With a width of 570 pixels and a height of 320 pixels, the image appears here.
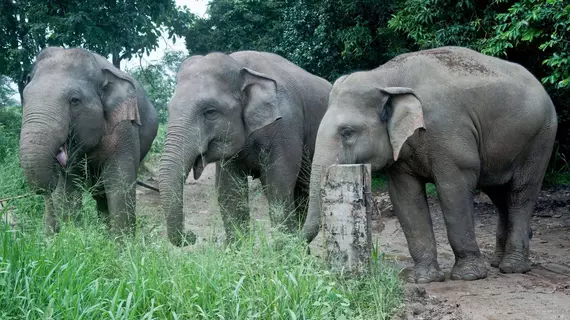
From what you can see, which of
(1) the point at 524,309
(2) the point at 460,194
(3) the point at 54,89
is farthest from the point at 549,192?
(3) the point at 54,89

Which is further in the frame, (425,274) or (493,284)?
(425,274)

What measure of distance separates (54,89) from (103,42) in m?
6.07

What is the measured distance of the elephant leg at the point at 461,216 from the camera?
18.4ft

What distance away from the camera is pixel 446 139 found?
5570 millimetres

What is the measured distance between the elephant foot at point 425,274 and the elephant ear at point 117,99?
2967 mm

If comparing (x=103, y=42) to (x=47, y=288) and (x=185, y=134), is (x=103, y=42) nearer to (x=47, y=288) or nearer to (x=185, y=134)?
(x=185, y=134)

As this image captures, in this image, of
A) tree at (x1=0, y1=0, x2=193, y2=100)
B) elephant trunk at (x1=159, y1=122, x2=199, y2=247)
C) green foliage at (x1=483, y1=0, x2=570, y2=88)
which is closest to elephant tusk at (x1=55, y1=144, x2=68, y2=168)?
elephant trunk at (x1=159, y1=122, x2=199, y2=247)

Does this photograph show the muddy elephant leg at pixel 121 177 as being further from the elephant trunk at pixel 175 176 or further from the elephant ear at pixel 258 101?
the elephant ear at pixel 258 101

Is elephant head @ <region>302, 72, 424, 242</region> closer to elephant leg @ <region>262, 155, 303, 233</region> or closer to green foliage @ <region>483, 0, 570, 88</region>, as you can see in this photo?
elephant leg @ <region>262, 155, 303, 233</region>

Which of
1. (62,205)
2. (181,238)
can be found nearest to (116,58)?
(62,205)

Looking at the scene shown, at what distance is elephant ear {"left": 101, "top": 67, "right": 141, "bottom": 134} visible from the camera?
255 inches

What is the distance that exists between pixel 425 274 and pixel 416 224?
43cm

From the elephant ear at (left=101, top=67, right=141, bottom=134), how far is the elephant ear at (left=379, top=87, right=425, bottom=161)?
2441mm

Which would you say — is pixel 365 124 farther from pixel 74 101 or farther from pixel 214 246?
pixel 74 101
